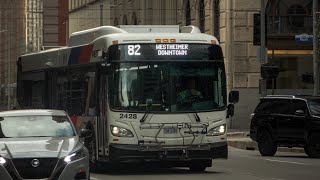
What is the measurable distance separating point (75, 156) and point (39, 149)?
0.58 metres

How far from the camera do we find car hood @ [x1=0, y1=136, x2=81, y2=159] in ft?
34.4

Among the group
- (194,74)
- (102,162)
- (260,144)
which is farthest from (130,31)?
(260,144)

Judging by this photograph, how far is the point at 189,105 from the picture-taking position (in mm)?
15664

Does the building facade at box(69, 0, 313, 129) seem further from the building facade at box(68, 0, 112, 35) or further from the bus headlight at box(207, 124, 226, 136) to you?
the building facade at box(68, 0, 112, 35)

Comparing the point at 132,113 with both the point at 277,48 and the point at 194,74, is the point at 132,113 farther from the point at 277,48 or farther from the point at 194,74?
the point at 277,48

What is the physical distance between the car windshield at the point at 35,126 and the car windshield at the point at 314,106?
10901 millimetres

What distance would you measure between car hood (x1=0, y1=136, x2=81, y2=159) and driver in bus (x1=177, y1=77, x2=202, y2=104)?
456 cm

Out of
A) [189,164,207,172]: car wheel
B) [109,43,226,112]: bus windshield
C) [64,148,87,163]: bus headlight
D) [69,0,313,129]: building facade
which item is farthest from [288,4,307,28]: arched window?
[64,148,87,163]: bus headlight

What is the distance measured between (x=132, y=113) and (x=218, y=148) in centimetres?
218

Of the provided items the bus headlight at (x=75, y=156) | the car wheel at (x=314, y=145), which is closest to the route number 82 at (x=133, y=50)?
the bus headlight at (x=75, y=156)

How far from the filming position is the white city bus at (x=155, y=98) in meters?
15.3

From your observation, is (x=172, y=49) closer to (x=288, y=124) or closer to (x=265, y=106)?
(x=288, y=124)

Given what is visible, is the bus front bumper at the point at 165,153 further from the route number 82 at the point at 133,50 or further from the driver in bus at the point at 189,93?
the route number 82 at the point at 133,50

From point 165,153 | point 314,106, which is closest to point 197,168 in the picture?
point 165,153
